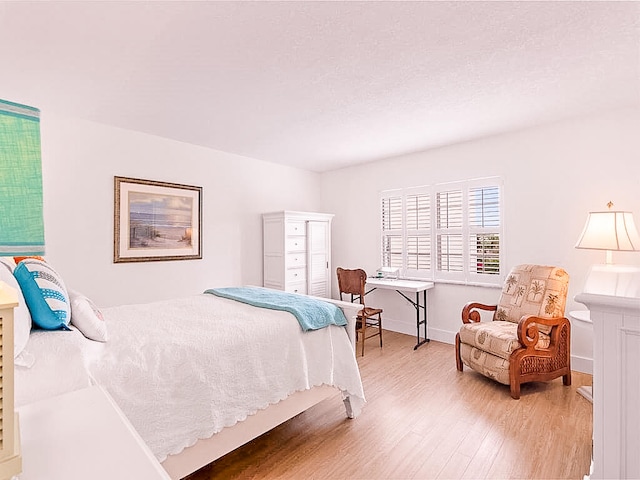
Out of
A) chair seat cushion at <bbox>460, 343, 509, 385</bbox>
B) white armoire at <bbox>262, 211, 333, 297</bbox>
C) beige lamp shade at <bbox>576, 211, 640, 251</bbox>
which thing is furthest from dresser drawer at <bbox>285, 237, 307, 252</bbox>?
beige lamp shade at <bbox>576, 211, 640, 251</bbox>

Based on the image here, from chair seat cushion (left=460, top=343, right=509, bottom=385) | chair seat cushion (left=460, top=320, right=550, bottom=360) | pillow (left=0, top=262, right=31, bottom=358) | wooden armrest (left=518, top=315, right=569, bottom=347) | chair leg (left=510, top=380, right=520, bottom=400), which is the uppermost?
pillow (left=0, top=262, right=31, bottom=358)

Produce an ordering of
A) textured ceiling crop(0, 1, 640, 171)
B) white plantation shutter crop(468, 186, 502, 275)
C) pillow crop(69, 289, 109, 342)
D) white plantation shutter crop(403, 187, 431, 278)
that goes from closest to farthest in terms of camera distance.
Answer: pillow crop(69, 289, 109, 342), textured ceiling crop(0, 1, 640, 171), white plantation shutter crop(468, 186, 502, 275), white plantation shutter crop(403, 187, 431, 278)

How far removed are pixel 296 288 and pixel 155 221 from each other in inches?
76.2

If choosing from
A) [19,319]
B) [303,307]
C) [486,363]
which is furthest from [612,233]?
[19,319]

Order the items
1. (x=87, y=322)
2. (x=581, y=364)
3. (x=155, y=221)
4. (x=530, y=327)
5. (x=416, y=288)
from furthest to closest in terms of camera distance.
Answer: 1. (x=416, y=288)
2. (x=155, y=221)
3. (x=581, y=364)
4. (x=530, y=327)
5. (x=87, y=322)

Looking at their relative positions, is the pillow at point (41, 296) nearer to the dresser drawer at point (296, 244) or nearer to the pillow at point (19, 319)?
the pillow at point (19, 319)

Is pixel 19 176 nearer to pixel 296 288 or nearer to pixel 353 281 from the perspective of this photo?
pixel 353 281

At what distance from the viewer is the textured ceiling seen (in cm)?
176

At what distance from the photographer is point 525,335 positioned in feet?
9.15

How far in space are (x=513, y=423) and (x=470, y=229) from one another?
7.35 ft

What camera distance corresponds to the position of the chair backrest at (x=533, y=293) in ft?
9.93

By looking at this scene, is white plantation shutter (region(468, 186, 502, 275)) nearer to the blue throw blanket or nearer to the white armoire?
the white armoire

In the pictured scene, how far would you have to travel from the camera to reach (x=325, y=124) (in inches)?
132

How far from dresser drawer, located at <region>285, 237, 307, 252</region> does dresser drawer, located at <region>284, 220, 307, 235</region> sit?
0.26 ft
